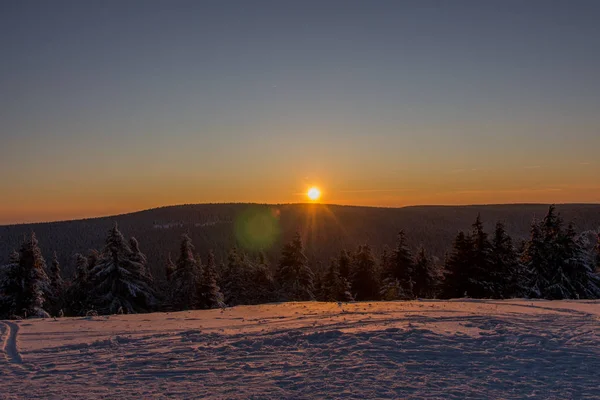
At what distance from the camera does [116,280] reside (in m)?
32.0

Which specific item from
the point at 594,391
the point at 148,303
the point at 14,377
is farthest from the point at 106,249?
the point at 594,391

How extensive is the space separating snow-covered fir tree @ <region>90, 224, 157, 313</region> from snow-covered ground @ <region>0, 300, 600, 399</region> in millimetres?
18800

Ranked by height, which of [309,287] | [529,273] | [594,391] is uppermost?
[594,391]

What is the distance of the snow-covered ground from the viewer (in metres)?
7.23

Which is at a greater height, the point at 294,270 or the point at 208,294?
the point at 294,270

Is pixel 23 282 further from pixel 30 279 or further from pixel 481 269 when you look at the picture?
pixel 481 269

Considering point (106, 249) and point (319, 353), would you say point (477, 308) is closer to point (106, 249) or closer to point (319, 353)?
point (319, 353)

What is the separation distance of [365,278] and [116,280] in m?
Answer: 26.9

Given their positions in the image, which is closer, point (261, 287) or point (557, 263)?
point (557, 263)

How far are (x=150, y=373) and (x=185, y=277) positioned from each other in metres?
36.2

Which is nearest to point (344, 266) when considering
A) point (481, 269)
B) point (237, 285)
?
point (237, 285)

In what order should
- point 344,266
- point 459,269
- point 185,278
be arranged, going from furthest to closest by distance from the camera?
point 344,266, point 185,278, point 459,269

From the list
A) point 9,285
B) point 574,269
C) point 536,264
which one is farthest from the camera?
point 536,264

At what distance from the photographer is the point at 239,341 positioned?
411 inches
